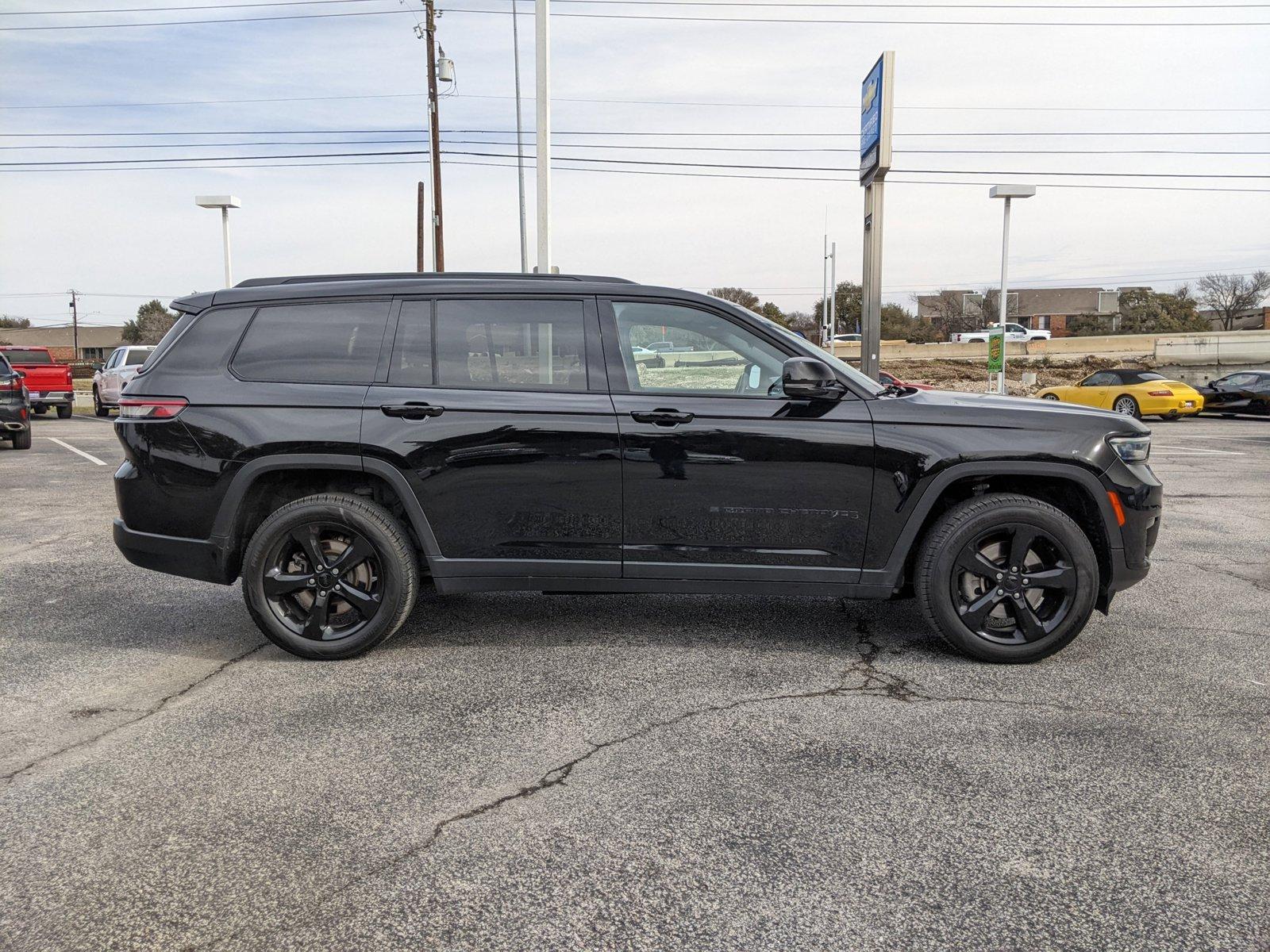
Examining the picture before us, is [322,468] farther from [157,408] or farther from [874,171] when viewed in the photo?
[874,171]

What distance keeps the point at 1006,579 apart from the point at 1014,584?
5cm

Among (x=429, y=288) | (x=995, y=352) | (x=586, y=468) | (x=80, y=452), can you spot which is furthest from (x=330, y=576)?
(x=995, y=352)

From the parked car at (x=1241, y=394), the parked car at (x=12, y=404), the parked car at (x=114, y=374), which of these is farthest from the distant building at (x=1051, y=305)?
the parked car at (x=12, y=404)

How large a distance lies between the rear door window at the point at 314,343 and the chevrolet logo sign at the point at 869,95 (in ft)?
35.7

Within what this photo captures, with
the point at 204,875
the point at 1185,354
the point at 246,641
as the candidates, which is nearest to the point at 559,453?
the point at 246,641

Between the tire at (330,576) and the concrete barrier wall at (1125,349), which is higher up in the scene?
the concrete barrier wall at (1125,349)

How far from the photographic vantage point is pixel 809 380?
4621mm

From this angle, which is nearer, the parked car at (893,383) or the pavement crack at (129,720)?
the pavement crack at (129,720)

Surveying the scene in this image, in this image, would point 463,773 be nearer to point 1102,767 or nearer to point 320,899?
point 320,899

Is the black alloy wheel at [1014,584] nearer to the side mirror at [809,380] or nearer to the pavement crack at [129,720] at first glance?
the side mirror at [809,380]

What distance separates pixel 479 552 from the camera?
4969mm

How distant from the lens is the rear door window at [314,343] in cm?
500

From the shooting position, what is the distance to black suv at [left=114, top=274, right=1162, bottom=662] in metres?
4.79

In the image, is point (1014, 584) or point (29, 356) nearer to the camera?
point (1014, 584)
